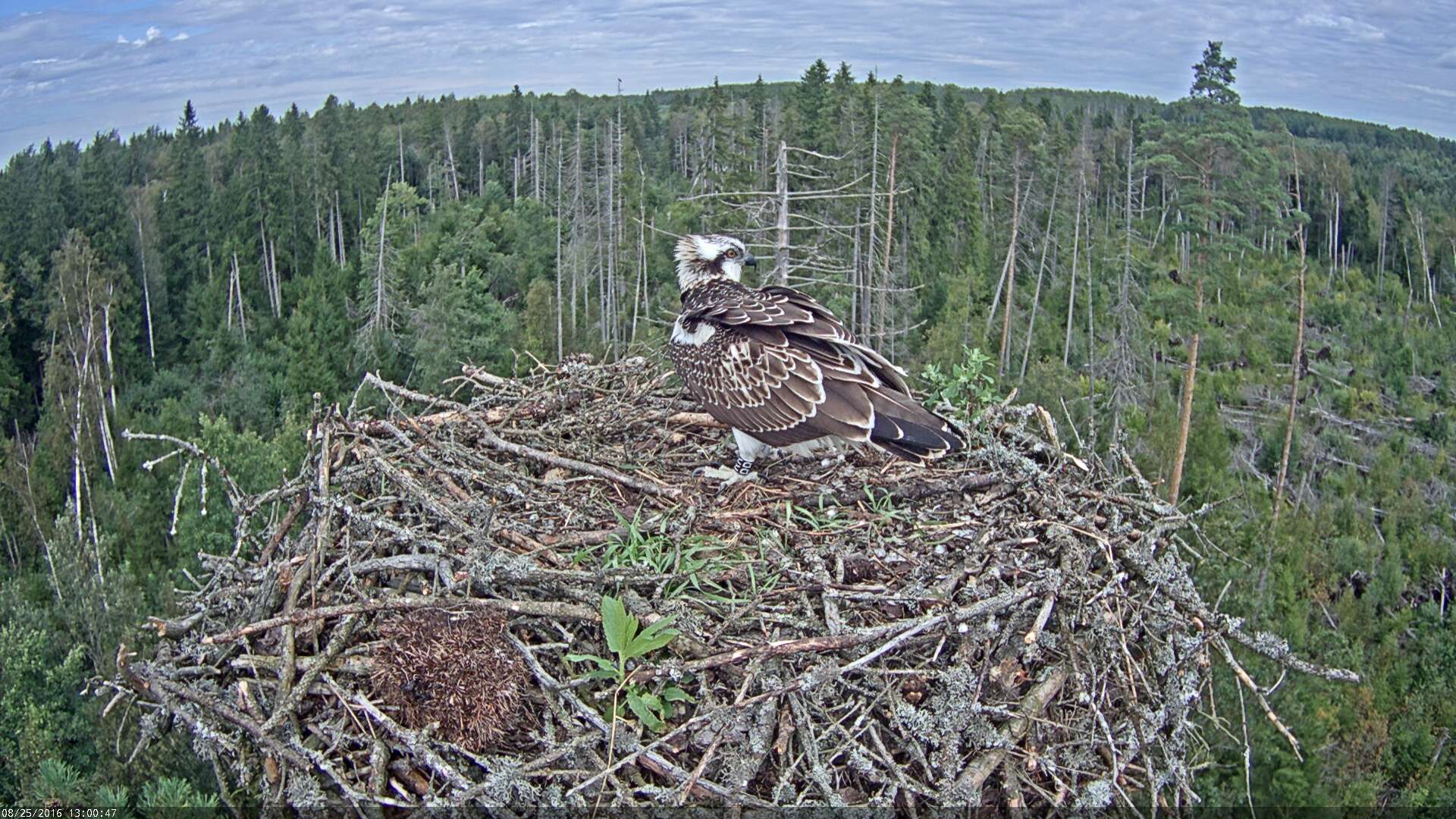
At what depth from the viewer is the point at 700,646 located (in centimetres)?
518

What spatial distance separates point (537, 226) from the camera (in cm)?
6875

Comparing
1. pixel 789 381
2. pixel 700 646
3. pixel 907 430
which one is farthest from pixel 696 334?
pixel 700 646

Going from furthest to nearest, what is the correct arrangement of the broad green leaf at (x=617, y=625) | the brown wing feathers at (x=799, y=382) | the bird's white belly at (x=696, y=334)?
1. the bird's white belly at (x=696, y=334)
2. the brown wing feathers at (x=799, y=382)
3. the broad green leaf at (x=617, y=625)

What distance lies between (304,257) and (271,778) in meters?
73.7

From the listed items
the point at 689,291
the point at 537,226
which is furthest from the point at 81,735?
the point at 537,226

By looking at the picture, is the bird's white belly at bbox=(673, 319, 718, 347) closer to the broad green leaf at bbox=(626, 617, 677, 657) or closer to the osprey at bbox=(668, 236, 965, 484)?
the osprey at bbox=(668, 236, 965, 484)

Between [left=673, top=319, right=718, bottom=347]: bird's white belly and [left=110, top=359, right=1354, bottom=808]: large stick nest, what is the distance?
4.19 ft

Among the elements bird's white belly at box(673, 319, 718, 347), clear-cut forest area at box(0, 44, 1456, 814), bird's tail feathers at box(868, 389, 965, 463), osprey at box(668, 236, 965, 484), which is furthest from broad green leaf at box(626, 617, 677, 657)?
bird's white belly at box(673, 319, 718, 347)

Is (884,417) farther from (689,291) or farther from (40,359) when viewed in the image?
(40,359)

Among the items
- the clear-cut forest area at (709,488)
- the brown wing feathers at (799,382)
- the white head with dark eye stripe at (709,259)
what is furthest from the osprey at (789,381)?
the white head with dark eye stripe at (709,259)

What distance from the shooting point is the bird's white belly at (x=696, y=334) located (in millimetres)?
7465

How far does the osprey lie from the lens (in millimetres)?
6820

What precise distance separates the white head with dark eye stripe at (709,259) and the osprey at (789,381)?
563 millimetres

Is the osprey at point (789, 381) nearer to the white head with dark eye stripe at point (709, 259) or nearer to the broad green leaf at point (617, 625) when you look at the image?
the white head with dark eye stripe at point (709, 259)
